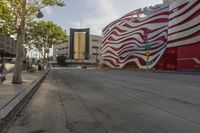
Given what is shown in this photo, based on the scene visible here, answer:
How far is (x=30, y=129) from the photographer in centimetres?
706

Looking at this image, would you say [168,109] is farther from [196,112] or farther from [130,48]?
[130,48]

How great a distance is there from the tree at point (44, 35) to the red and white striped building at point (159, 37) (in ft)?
80.9

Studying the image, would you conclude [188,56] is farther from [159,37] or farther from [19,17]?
[19,17]

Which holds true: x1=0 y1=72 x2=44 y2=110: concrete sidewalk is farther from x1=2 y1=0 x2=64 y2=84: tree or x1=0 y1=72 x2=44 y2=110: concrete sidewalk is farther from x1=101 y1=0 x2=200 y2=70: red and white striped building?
x1=101 y1=0 x2=200 y2=70: red and white striped building

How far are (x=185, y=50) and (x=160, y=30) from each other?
21992mm

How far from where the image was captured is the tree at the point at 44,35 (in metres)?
59.0

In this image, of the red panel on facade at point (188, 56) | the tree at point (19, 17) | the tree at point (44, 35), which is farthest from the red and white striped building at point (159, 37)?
the tree at point (19, 17)

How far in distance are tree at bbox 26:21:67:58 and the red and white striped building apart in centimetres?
2466

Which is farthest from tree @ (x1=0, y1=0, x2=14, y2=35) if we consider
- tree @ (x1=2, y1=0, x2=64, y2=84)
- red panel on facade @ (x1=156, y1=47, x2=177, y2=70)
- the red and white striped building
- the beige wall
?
the beige wall

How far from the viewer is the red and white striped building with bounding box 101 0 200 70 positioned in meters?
63.9

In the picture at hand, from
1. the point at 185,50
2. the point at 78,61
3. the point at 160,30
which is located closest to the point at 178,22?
the point at 185,50

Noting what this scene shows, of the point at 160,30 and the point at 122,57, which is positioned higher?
the point at 160,30

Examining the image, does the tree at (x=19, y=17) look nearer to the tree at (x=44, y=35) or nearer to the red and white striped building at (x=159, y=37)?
the tree at (x=44, y=35)

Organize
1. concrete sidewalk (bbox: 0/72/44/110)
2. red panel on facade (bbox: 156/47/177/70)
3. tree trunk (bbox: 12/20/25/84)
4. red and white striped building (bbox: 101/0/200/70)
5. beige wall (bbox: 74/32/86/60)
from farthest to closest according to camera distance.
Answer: beige wall (bbox: 74/32/86/60), red panel on facade (bbox: 156/47/177/70), red and white striped building (bbox: 101/0/200/70), tree trunk (bbox: 12/20/25/84), concrete sidewalk (bbox: 0/72/44/110)
